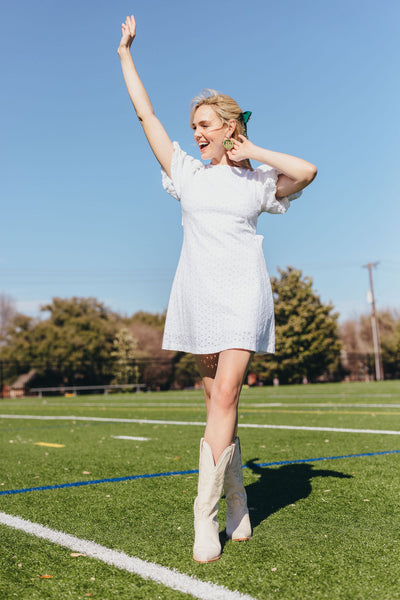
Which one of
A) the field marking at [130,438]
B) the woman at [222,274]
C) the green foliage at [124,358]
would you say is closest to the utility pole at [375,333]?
the green foliage at [124,358]

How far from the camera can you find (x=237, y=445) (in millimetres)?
2957

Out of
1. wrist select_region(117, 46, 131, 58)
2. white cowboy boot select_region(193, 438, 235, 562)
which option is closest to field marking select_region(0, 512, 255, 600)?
white cowboy boot select_region(193, 438, 235, 562)

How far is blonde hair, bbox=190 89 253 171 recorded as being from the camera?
2.97m

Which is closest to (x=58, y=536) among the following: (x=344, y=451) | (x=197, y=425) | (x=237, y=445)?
(x=237, y=445)

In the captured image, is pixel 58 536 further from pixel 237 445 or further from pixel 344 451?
pixel 344 451

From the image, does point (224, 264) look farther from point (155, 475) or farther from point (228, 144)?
point (155, 475)

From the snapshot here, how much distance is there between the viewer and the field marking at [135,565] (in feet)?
7.27

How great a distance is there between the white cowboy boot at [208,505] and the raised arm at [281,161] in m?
1.23

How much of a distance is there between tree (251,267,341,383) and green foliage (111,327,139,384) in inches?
355

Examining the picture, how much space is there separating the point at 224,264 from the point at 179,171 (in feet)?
1.74

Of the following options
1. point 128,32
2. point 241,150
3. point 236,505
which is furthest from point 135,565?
point 128,32

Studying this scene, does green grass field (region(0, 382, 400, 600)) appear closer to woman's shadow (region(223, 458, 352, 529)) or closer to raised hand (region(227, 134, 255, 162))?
woman's shadow (region(223, 458, 352, 529))

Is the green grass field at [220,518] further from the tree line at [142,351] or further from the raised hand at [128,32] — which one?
the tree line at [142,351]

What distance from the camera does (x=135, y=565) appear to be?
257 cm
